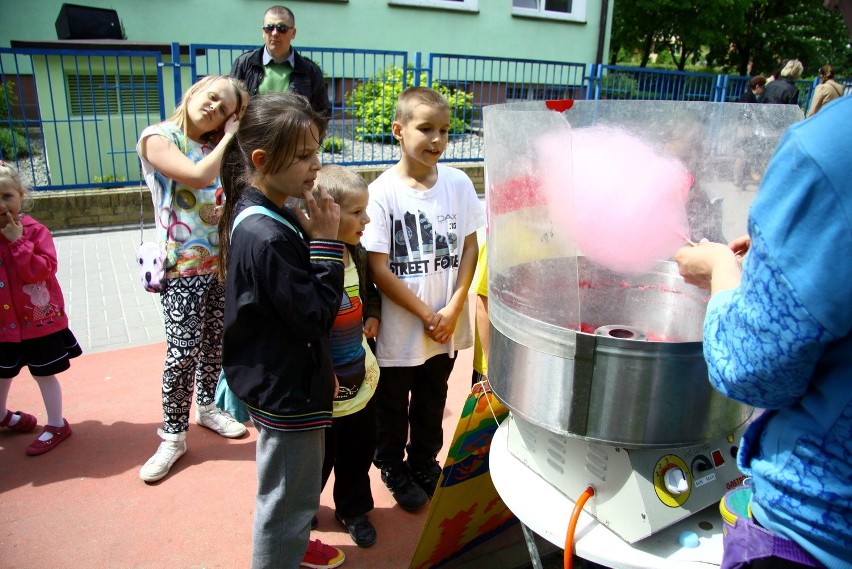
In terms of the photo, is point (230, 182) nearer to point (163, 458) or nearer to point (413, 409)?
point (413, 409)

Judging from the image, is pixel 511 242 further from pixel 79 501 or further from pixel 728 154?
pixel 79 501

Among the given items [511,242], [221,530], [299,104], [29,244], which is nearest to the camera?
[511,242]

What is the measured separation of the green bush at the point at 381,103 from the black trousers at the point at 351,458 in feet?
21.4

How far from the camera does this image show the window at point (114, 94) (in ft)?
23.9

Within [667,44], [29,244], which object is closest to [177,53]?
[29,244]

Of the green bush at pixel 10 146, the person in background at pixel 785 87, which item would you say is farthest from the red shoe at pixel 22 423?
the person in background at pixel 785 87

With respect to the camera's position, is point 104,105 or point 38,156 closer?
point 104,105

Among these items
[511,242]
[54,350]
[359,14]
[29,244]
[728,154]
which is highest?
[359,14]

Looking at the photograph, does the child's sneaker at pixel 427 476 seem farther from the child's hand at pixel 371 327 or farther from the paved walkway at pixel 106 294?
the paved walkway at pixel 106 294

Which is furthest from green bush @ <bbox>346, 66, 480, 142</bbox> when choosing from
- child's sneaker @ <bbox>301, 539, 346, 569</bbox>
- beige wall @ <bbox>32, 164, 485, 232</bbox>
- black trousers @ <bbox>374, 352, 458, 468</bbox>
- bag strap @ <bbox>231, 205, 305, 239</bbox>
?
bag strap @ <bbox>231, 205, 305, 239</bbox>

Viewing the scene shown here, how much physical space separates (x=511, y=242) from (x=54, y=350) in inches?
85.5

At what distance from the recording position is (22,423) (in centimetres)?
300

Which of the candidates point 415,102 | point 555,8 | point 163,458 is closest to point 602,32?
point 555,8

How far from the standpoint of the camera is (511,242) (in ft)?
5.32
